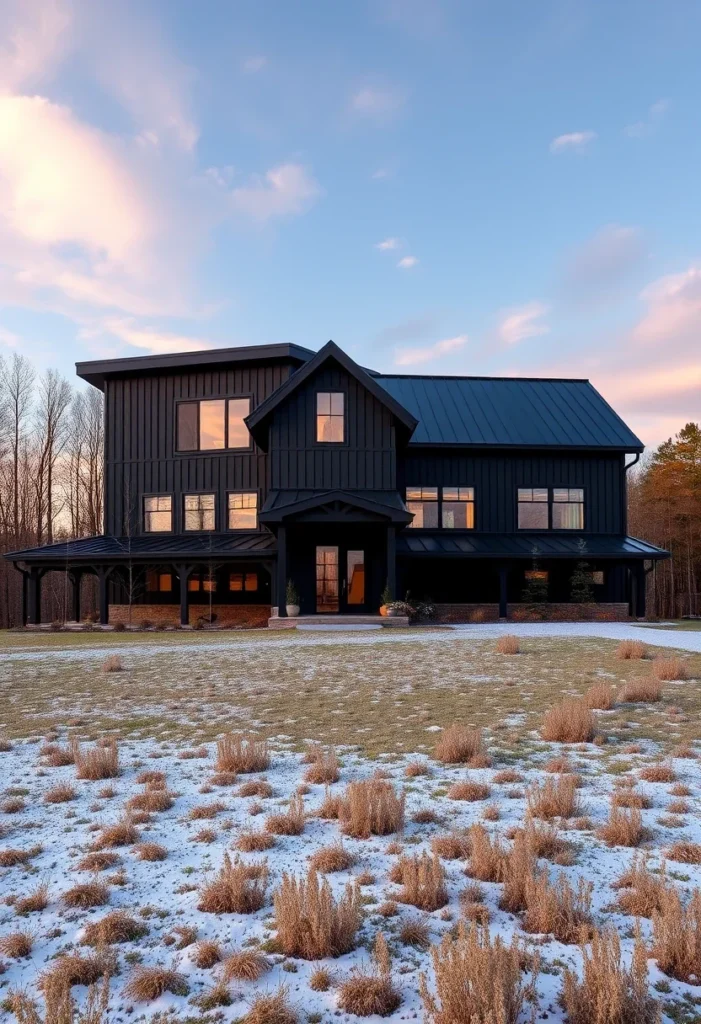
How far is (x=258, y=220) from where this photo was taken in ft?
67.9

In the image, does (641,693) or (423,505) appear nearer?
(641,693)

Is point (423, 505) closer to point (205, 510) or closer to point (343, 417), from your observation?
point (343, 417)

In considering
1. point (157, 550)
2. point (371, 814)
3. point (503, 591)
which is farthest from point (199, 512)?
point (371, 814)

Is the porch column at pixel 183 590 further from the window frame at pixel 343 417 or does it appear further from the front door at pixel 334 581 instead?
the window frame at pixel 343 417

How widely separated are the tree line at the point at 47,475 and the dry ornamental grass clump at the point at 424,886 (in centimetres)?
4115

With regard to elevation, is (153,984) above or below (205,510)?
below

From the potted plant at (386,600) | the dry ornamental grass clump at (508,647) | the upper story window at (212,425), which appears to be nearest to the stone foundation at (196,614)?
the potted plant at (386,600)

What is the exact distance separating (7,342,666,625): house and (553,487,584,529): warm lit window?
0.06 meters

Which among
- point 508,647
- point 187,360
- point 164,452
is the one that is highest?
point 187,360

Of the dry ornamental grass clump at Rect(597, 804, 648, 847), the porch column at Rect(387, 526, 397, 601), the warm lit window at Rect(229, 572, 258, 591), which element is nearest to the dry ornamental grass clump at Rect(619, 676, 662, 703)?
the dry ornamental grass clump at Rect(597, 804, 648, 847)

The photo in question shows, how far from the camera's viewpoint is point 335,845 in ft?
14.6

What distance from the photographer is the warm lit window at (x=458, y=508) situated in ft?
90.8

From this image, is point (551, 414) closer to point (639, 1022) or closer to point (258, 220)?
point (258, 220)

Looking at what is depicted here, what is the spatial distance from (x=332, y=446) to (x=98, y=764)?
61.3 ft
